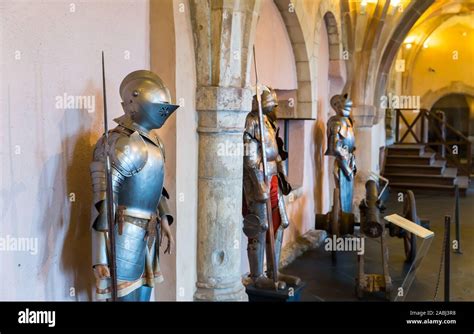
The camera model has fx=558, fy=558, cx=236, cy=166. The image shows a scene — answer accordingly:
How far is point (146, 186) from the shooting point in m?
2.48

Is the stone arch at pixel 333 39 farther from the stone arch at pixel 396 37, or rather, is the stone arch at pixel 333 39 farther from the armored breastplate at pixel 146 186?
the armored breastplate at pixel 146 186

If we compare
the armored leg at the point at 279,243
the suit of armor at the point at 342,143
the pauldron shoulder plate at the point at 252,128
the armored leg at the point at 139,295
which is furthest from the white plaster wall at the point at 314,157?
the armored leg at the point at 139,295

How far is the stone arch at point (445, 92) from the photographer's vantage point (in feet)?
46.6

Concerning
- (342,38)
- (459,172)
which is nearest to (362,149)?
(342,38)

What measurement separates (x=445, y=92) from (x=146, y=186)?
526 inches

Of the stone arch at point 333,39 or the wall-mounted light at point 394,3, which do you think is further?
the wall-mounted light at point 394,3

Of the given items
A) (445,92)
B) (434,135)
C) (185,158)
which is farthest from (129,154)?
(434,135)

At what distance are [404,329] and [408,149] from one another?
32.4ft

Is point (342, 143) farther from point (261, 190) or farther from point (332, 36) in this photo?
point (261, 190)

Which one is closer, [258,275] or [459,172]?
[258,275]

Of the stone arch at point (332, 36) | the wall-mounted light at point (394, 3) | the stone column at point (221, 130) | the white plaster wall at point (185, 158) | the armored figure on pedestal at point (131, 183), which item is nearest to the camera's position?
the armored figure on pedestal at point (131, 183)

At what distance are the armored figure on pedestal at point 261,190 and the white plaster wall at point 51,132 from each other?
3.88 feet

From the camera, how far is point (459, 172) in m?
12.0

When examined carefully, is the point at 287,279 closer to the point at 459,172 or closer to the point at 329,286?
the point at 329,286
